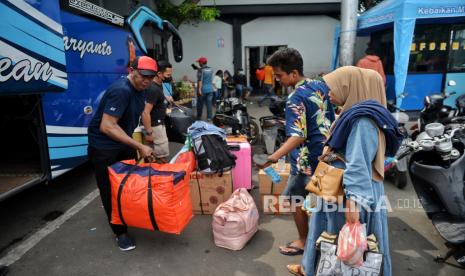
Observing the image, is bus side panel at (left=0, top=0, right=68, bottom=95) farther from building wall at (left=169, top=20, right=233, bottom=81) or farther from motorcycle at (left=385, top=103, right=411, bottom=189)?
building wall at (left=169, top=20, right=233, bottom=81)

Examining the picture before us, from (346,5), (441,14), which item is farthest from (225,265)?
(346,5)

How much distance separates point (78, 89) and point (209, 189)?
2.07 m

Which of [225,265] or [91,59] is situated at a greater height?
[91,59]

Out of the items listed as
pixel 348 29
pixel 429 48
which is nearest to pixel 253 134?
pixel 348 29

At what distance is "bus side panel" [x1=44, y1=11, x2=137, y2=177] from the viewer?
3.67 m

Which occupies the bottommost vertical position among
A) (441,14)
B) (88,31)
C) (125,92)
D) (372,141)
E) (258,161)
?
(258,161)

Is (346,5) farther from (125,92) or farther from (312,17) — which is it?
(125,92)

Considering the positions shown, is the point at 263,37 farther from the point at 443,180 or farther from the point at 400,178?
the point at 443,180

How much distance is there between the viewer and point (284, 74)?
2596mm

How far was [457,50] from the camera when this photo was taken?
9.19 metres

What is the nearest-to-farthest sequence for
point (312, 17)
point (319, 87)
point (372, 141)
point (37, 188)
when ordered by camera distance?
1. point (372, 141)
2. point (319, 87)
3. point (37, 188)
4. point (312, 17)

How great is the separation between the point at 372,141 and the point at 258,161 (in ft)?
3.71

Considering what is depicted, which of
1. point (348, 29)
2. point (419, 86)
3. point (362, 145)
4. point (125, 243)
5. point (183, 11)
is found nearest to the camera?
point (362, 145)

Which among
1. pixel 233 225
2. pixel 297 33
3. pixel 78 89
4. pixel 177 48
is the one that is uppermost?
pixel 297 33
